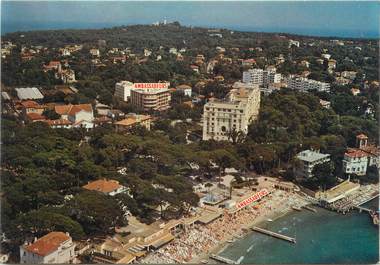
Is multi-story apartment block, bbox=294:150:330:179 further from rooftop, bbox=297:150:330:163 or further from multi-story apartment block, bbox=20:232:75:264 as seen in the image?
multi-story apartment block, bbox=20:232:75:264

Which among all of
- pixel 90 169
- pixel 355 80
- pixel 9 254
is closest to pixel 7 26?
pixel 90 169

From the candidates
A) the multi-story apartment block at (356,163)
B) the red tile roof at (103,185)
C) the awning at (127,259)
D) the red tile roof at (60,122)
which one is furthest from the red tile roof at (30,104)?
the multi-story apartment block at (356,163)

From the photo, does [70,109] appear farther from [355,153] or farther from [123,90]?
[355,153]

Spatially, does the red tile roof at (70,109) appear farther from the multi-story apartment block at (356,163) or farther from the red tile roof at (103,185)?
the multi-story apartment block at (356,163)

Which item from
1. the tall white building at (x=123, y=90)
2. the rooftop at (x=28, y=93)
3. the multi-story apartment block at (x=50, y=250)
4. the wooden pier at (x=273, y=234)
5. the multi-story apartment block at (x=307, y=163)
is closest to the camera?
the multi-story apartment block at (x=50, y=250)

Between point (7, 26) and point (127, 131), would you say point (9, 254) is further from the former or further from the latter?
point (127, 131)
